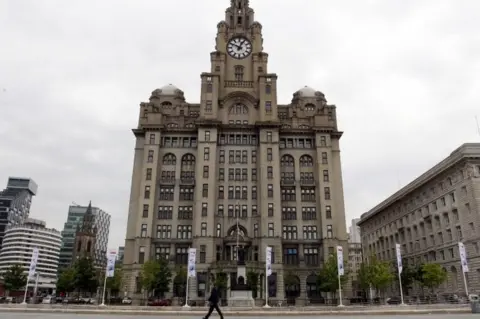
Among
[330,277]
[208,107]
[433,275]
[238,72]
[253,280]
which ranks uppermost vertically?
[238,72]

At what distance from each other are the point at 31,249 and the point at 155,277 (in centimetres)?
15063

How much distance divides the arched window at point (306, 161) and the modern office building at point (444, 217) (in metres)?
22.6

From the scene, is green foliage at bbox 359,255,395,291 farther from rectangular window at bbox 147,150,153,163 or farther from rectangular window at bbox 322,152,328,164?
rectangular window at bbox 147,150,153,163

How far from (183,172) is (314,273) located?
32893 mm

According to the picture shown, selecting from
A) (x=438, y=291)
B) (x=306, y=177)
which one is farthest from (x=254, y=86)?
(x=438, y=291)

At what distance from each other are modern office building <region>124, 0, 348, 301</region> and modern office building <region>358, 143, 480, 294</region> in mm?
16808

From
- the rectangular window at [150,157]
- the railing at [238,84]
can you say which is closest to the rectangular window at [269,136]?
the railing at [238,84]

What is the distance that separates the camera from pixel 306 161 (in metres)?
81.7

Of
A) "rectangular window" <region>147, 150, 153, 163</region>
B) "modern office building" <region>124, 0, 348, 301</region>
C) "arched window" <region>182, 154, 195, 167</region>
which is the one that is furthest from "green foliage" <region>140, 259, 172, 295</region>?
"arched window" <region>182, 154, 195, 167</region>

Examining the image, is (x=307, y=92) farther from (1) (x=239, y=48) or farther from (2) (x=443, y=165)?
(2) (x=443, y=165)

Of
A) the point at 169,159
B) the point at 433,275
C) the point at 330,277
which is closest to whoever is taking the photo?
the point at 433,275

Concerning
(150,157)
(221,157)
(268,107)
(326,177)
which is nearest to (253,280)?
(221,157)

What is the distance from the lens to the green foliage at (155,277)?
208 ft

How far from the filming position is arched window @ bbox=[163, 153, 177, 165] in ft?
266
